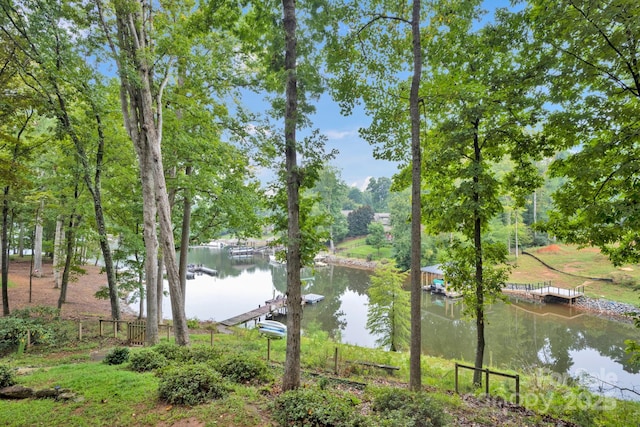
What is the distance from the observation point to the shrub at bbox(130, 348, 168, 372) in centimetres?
573

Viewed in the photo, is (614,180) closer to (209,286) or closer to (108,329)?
(108,329)

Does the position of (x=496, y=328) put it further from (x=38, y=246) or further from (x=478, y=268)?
(x=38, y=246)

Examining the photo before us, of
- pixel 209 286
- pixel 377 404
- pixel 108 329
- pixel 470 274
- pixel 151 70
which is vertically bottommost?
Result: pixel 209 286

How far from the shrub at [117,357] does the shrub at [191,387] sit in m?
2.58

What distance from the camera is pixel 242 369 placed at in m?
5.69

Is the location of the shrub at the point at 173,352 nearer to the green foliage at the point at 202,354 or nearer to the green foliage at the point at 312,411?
the green foliage at the point at 202,354

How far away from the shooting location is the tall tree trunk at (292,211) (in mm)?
5246

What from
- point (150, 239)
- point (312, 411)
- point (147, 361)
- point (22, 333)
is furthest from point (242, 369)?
point (22, 333)

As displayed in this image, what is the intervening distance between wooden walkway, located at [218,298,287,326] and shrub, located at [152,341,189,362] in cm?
1128

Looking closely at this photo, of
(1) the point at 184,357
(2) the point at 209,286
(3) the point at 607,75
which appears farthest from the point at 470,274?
(2) the point at 209,286

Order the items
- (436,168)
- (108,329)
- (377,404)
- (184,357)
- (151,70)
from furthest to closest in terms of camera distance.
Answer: (108,329)
(151,70)
(436,168)
(184,357)
(377,404)

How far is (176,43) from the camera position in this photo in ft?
24.7

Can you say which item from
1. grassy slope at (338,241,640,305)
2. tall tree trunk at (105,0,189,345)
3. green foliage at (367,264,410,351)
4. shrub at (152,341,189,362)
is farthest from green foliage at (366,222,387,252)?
shrub at (152,341,189,362)

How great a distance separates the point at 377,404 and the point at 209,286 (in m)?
26.7
